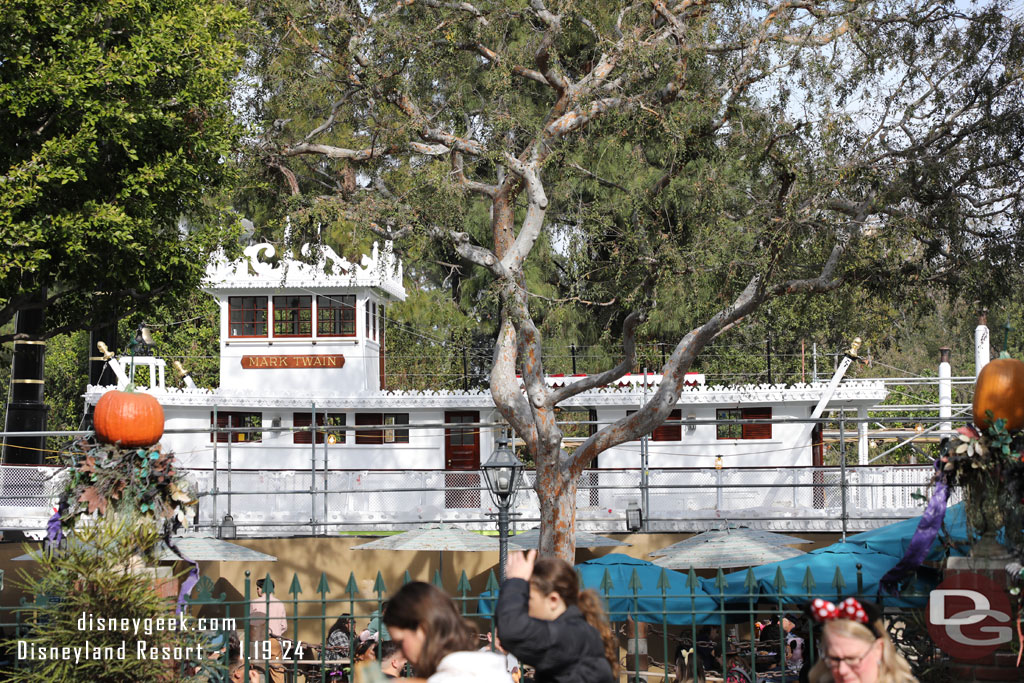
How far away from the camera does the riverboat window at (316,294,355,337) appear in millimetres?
26125

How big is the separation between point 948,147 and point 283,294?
16323mm

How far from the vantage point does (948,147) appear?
15.3 meters

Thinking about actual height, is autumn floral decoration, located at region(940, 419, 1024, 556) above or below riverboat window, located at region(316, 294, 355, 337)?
below

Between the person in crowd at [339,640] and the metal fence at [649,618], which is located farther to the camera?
the person in crowd at [339,640]

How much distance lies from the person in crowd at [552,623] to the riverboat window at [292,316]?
72.4ft

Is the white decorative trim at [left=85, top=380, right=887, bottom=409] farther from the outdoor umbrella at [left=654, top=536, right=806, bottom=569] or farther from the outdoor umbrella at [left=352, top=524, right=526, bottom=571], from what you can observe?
the outdoor umbrella at [left=654, top=536, right=806, bottom=569]

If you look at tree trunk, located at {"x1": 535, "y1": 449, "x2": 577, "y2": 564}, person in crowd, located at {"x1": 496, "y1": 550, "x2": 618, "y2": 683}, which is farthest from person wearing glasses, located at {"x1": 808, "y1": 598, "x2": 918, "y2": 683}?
tree trunk, located at {"x1": 535, "y1": 449, "x2": 577, "y2": 564}

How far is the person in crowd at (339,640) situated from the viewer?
13.2 m

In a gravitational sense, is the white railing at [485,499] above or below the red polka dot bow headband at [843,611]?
below

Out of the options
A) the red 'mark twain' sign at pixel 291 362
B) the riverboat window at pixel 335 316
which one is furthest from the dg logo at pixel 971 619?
the red 'mark twain' sign at pixel 291 362

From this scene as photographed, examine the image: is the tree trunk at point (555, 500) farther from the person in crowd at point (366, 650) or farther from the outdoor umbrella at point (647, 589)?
the person in crowd at point (366, 650)

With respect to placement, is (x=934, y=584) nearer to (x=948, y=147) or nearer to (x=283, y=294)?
(x=948, y=147)

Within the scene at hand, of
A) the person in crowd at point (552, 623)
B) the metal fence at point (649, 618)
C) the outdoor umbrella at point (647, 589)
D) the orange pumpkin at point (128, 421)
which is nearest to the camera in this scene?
the person in crowd at point (552, 623)

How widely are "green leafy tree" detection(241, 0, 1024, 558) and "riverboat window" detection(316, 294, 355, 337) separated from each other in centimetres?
858
